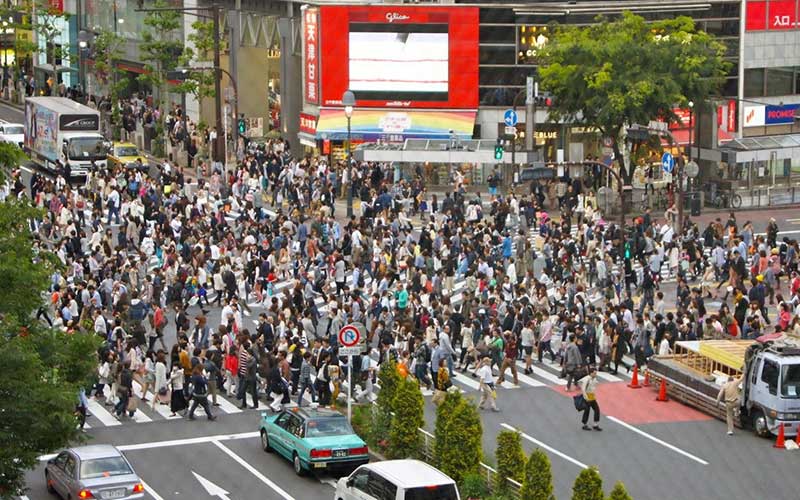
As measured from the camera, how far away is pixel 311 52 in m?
66.3

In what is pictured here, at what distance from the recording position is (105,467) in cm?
2652

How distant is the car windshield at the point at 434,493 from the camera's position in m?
24.5

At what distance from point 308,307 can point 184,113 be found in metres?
40.8

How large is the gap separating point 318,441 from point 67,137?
38337 mm

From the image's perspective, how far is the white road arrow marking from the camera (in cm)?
2811

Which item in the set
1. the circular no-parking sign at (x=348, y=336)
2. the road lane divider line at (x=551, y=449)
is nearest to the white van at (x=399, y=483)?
the road lane divider line at (x=551, y=449)

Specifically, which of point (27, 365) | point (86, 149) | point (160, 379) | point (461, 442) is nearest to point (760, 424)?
point (461, 442)

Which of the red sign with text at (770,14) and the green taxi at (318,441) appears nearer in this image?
the green taxi at (318,441)

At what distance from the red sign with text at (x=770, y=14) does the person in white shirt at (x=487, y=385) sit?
34.6 m

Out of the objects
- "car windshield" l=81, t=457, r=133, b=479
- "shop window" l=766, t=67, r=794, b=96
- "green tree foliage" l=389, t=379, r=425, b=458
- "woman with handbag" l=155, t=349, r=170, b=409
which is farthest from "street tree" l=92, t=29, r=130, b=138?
"car windshield" l=81, t=457, r=133, b=479

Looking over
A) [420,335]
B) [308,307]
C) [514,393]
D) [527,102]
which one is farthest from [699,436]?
[527,102]

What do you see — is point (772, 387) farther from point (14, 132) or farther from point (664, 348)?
point (14, 132)

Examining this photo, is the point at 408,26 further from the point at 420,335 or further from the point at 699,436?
the point at 699,436

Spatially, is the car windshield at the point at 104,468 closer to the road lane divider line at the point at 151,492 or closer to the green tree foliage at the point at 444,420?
the road lane divider line at the point at 151,492
